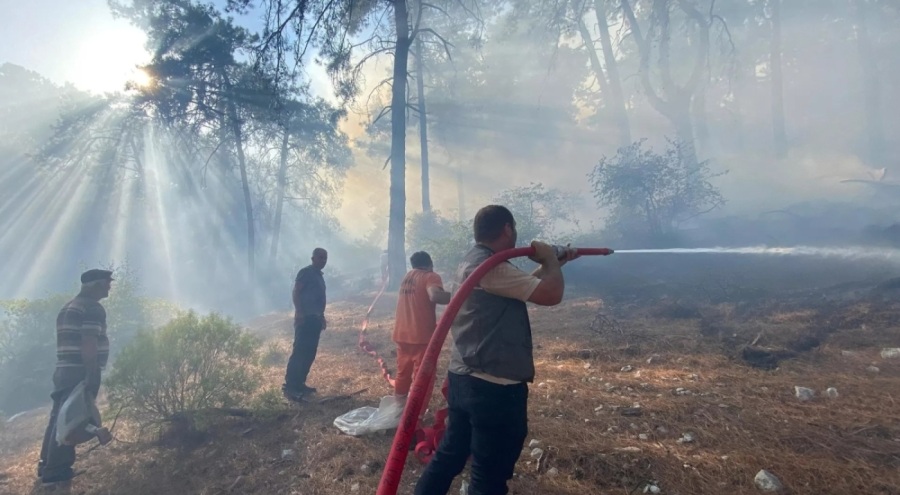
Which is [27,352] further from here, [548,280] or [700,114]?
[700,114]

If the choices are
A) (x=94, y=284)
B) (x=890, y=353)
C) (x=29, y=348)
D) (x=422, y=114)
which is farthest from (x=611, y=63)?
(x=29, y=348)

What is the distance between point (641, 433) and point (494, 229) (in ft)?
7.34

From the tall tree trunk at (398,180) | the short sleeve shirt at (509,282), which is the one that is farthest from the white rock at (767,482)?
the tall tree trunk at (398,180)

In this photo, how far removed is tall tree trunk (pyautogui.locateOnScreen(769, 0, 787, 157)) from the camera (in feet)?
84.1

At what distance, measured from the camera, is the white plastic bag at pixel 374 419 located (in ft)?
14.0

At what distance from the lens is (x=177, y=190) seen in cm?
2495

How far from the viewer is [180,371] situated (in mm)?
4977

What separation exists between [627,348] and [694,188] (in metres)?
12.4

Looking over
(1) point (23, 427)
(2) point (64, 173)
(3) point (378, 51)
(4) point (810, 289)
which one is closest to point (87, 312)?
(1) point (23, 427)

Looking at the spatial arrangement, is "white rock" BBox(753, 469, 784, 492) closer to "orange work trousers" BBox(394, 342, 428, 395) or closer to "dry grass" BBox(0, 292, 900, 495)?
"dry grass" BBox(0, 292, 900, 495)

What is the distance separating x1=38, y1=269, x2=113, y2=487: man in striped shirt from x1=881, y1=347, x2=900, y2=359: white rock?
8541 millimetres

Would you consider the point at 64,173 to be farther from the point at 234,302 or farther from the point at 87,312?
the point at 87,312

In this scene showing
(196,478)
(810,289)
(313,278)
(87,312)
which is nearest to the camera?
(196,478)

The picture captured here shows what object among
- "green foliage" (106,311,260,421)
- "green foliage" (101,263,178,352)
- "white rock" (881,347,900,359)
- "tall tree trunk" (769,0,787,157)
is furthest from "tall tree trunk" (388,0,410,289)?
"tall tree trunk" (769,0,787,157)
